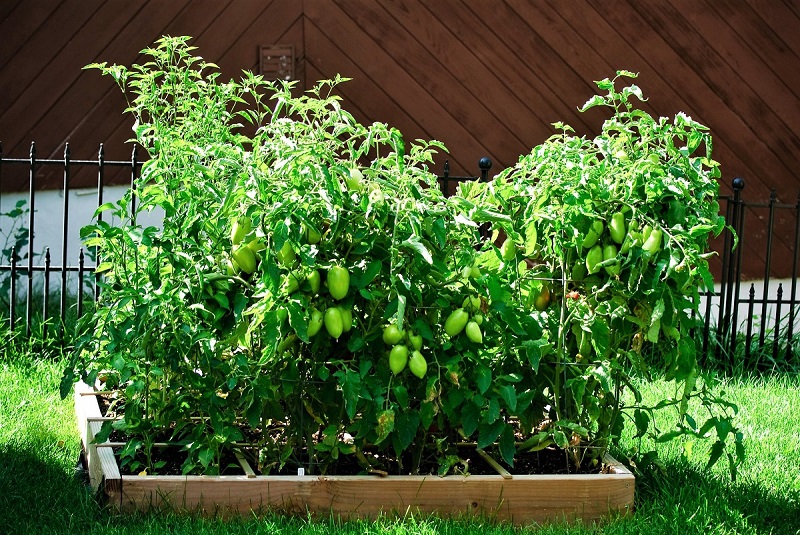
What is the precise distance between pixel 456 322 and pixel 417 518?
66 centimetres

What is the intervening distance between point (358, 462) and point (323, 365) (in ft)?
1.65

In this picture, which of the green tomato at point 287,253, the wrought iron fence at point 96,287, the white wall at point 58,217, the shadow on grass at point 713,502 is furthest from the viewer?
the white wall at point 58,217

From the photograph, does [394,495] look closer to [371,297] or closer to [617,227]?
[371,297]

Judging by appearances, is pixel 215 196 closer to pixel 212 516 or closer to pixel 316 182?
pixel 316 182

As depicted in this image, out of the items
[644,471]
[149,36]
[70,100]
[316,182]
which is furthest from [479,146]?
→ [316,182]

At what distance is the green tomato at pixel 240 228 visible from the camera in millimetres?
3129

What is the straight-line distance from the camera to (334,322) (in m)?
3.05

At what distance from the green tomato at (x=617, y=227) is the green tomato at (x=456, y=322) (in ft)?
1.87

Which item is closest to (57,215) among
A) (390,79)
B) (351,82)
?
(351,82)

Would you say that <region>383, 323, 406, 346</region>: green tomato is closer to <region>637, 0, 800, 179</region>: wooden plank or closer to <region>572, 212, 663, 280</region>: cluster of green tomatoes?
<region>572, 212, 663, 280</region>: cluster of green tomatoes

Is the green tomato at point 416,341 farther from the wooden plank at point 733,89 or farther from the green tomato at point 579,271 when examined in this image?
the wooden plank at point 733,89

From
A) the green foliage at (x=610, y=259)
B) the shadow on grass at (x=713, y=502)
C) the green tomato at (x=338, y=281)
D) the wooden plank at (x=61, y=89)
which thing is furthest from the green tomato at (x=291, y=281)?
the wooden plank at (x=61, y=89)

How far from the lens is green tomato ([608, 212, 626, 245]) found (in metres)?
3.31

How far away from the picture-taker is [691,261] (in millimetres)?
3180
